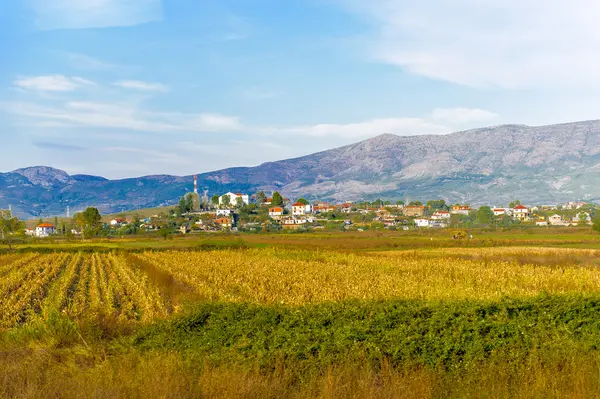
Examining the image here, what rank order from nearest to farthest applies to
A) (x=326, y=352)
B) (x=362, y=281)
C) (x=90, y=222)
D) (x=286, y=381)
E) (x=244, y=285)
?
(x=286, y=381), (x=326, y=352), (x=244, y=285), (x=362, y=281), (x=90, y=222)

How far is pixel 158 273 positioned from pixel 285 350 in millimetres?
28659

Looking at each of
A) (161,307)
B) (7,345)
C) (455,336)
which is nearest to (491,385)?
(455,336)

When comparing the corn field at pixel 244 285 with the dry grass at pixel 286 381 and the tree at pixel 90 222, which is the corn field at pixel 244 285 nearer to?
the dry grass at pixel 286 381

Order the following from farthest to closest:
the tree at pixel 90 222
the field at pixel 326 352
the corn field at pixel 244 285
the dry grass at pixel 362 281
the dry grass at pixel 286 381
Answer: the tree at pixel 90 222 → the dry grass at pixel 362 281 → the corn field at pixel 244 285 → the field at pixel 326 352 → the dry grass at pixel 286 381

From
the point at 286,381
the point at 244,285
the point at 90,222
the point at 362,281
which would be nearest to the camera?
the point at 286,381

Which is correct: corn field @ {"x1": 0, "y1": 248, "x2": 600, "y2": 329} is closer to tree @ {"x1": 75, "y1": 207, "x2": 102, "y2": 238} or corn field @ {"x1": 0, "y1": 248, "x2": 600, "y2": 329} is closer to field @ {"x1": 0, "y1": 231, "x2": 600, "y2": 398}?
field @ {"x1": 0, "y1": 231, "x2": 600, "y2": 398}

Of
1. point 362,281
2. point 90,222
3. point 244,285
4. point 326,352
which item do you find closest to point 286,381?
point 326,352

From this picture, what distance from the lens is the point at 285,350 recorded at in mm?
11031

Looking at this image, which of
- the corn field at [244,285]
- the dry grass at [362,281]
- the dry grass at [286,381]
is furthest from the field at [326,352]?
the dry grass at [362,281]

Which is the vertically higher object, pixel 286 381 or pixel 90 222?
pixel 90 222

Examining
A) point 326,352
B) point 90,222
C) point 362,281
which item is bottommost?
point 362,281

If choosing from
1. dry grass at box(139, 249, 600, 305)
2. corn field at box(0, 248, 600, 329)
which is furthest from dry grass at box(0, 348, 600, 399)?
dry grass at box(139, 249, 600, 305)

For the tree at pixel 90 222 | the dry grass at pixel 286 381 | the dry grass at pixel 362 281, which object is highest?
the tree at pixel 90 222

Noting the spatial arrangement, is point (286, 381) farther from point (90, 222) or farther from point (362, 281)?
point (90, 222)
